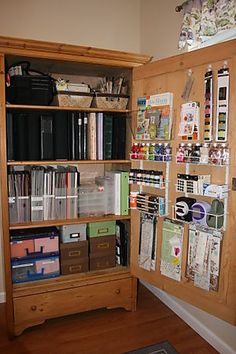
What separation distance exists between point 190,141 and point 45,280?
4.44 ft

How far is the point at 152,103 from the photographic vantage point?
1.96 meters

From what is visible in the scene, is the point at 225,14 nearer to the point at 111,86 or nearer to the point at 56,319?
the point at 111,86

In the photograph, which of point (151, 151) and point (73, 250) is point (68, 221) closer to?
point (73, 250)

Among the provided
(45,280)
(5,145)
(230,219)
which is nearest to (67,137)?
(5,145)

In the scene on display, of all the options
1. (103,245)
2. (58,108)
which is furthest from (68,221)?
(58,108)

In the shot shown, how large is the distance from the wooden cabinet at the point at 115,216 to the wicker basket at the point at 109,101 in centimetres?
7

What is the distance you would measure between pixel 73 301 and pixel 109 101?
1.43 meters

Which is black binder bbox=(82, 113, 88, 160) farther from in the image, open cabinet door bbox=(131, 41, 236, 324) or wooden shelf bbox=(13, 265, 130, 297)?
wooden shelf bbox=(13, 265, 130, 297)

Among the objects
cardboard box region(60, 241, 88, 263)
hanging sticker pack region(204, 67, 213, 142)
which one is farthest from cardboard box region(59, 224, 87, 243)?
hanging sticker pack region(204, 67, 213, 142)

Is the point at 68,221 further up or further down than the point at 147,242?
further up

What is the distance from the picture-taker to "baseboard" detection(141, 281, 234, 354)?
191cm

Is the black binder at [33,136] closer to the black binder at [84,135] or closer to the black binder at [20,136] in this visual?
the black binder at [20,136]

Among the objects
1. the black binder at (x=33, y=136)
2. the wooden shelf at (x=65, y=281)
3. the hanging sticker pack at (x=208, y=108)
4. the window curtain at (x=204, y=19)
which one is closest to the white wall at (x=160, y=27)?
the window curtain at (x=204, y=19)

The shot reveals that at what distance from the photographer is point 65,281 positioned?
2123mm
